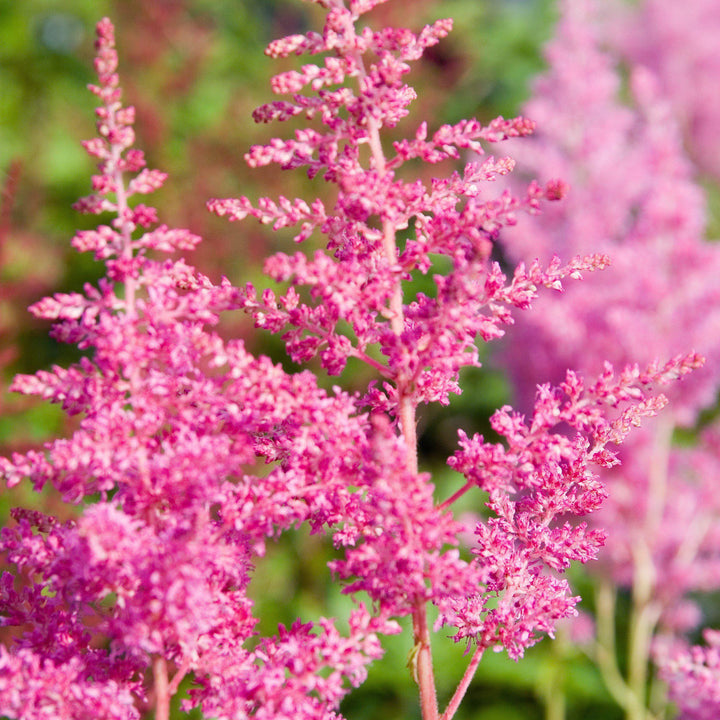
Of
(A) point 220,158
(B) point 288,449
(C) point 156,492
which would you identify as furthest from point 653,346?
(A) point 220,158

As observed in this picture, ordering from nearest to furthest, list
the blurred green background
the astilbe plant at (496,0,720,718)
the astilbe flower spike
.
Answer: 1. the astilbe flower spike
2. the astilbe plant at (496,0,720,718)
3. the blurred green background

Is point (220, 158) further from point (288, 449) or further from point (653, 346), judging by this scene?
point (288, 449)

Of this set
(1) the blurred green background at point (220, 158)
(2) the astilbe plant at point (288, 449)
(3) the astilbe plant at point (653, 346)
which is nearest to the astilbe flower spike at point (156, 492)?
(2) the astilbe plant at point (288, 449)

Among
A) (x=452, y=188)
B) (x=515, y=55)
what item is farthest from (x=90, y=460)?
(x=515, y=55)

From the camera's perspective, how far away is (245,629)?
1050 millimetres

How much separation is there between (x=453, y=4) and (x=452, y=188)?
562 cm

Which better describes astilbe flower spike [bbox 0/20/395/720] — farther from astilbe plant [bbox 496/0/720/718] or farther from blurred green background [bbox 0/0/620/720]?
astilbe plant [bbox 496/0/720/718]

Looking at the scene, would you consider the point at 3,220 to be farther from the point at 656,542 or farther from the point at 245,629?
the point at 656,542

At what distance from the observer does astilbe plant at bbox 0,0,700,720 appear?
942 millimetres

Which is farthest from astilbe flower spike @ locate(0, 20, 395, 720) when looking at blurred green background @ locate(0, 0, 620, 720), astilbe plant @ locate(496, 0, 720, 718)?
astilbe plant @ locate(496, 0, 720, 718)

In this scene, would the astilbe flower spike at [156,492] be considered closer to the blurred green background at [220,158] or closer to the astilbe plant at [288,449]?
the astilbe plant at [288,449]

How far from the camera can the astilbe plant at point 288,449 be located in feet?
3.09

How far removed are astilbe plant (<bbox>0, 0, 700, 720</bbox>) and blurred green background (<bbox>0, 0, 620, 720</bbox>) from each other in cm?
71

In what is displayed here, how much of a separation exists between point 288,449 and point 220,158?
3.53 m
